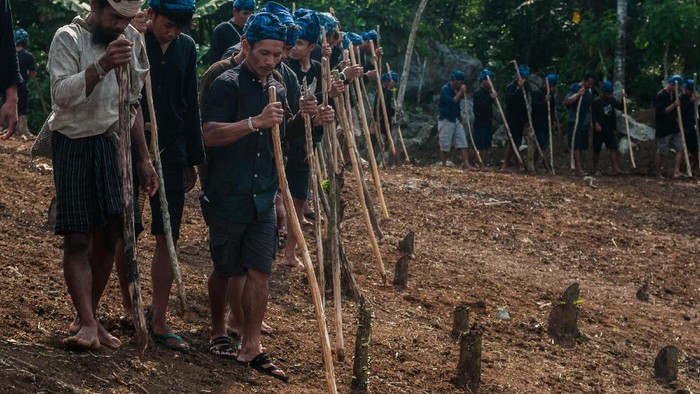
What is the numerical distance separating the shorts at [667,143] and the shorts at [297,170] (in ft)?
34.6

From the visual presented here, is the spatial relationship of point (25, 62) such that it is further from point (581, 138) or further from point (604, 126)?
point (604, 126)

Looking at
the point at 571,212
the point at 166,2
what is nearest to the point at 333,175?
the point at 166,2

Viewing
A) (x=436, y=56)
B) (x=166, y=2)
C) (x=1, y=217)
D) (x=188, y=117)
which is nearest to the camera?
(x=166, y=2)

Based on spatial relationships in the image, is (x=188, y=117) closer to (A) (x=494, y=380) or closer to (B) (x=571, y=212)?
(A) (x=494, y=380)

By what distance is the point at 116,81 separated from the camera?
546 centimetres

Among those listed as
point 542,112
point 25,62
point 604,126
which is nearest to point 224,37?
point 25,62

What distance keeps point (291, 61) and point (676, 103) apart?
1098 cm

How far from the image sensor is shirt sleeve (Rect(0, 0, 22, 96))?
569cm

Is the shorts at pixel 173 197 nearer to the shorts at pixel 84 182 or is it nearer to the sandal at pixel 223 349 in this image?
the sandal at pixel 223 349

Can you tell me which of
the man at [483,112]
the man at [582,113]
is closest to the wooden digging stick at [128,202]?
the man at [483,112]

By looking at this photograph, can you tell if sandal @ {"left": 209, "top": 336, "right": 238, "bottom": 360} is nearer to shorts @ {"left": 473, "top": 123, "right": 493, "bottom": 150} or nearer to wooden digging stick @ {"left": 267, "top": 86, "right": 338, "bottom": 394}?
wooden digging stick @ {"left": 267, "top": 86, "right": 338, "bottom": 394}

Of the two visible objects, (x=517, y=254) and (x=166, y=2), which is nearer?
(x=166, y=2)

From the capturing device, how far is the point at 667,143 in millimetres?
18656

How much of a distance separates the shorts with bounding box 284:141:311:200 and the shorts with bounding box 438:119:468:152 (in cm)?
977
